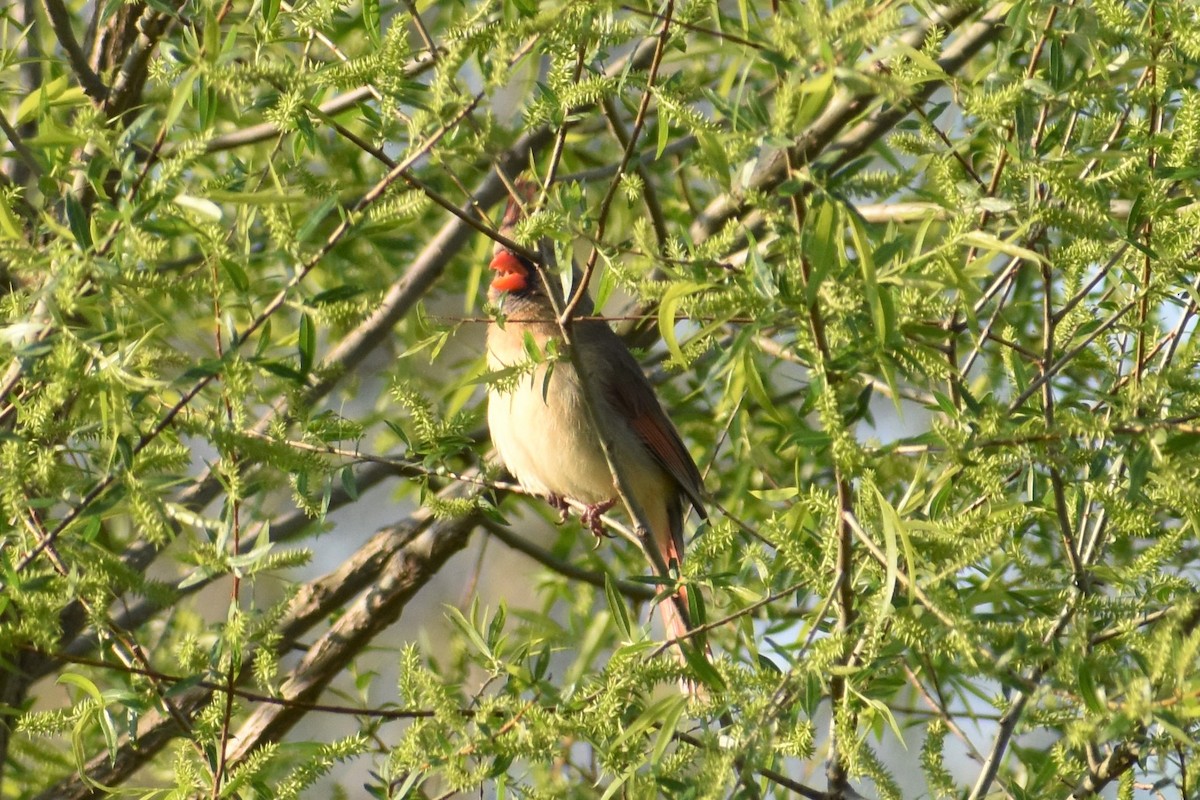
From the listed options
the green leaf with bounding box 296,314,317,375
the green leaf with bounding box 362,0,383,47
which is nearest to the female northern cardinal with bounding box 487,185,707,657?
the green leaf with bounding box 362,0,383,47

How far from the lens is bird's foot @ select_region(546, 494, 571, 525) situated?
4.28 meters

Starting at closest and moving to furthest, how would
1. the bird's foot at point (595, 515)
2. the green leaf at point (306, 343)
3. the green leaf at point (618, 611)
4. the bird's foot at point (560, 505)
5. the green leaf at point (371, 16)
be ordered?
the green leaf at point (306, 343) < the green leaf at point (371, 16) < the green leaf at point (618, 611) < the bird's foot at point (595, 515) < the bird's foot at point (560, 505)

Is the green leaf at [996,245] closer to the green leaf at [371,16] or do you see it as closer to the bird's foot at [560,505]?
the green leaf at [371,16]

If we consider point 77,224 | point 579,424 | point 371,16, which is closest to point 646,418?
point 579,424

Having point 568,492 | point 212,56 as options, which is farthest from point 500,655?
point 568,492

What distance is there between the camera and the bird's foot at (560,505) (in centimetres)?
428

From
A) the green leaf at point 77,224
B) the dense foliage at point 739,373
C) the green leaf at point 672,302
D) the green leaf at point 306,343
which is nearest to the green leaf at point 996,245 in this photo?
the dense foliage at point 739,373

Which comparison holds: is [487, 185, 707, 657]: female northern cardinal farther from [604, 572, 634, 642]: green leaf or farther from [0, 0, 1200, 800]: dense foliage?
[604, 572, 634, 642]: green leaf

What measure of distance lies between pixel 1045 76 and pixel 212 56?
1339 mm

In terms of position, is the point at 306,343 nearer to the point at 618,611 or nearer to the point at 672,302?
the point at 672,302

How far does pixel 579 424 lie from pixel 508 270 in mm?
510

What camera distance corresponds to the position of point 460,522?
4.10 m

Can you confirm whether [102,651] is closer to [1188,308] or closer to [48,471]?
[48,471]

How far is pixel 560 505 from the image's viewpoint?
14.5 ft
